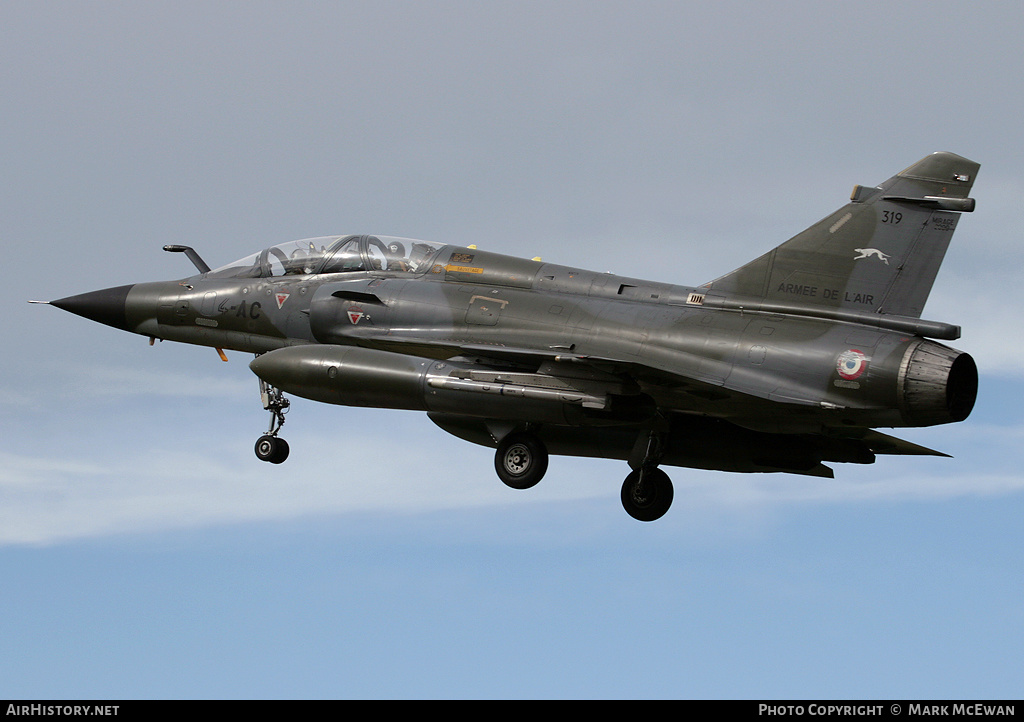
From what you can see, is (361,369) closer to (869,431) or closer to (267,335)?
(267,335)

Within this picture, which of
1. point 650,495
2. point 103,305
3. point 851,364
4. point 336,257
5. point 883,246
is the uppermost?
point 883,246

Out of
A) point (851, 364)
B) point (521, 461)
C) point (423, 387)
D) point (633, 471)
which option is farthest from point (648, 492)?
point (851, 364)

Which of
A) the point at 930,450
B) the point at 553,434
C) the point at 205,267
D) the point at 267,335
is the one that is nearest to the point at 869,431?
the point at 930,450

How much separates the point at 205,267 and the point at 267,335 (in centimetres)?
208

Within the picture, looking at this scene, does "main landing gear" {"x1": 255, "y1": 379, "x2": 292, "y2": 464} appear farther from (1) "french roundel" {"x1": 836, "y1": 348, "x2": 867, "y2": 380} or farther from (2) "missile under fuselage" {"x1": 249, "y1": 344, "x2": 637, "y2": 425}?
(1) "french roundel" {"x1": 836, "y1": 348, "x2": 867, "y2": 380}

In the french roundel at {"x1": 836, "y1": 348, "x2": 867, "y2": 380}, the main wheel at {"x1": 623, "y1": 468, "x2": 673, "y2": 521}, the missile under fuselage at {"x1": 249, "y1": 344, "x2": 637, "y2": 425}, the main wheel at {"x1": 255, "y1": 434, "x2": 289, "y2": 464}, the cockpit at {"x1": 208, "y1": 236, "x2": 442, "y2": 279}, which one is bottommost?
the main wheel at {"x1": 255, "y1": 434, "x2": 289, "y2": 464}

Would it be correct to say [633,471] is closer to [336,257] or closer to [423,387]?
[423,387]

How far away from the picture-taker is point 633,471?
54.2ft

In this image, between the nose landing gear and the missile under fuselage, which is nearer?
the missile under fuselage

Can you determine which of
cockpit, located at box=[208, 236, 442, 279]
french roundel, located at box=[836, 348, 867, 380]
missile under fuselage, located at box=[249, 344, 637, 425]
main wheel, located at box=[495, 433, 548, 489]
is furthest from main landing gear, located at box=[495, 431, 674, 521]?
french roundel, located at box=[836, 348, 867, 380]

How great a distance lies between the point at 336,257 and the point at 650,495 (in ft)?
17.8

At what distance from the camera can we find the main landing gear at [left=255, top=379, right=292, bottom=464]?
17.0 metres

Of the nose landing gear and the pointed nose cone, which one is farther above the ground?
the pointed nose cone

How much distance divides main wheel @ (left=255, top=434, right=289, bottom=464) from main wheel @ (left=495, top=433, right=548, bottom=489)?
132 inches
